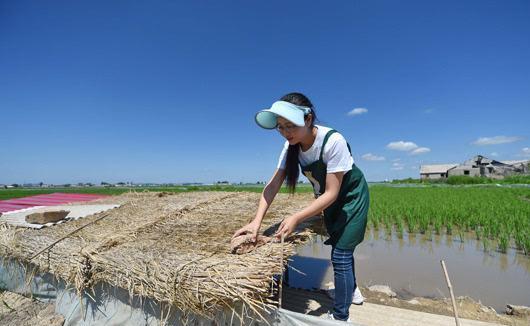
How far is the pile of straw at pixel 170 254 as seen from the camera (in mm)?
1315

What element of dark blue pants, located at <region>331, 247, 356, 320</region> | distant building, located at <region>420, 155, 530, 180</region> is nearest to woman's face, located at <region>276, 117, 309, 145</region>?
dark blue pants, located at <region>331, 247, 356, 320</region>

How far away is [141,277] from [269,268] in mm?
707

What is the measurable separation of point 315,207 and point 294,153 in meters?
0.46

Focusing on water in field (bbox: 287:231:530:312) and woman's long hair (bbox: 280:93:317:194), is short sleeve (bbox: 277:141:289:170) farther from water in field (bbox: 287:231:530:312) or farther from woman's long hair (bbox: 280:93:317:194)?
water in field (bbox: 287:231:530:312)

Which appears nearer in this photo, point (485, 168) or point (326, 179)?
point (326, 179)

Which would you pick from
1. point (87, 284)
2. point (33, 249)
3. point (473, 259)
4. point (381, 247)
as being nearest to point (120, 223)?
point (33, 249)

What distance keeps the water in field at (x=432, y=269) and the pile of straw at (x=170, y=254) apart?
1203 mm

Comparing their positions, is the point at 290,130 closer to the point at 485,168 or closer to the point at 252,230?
the point at 252,230

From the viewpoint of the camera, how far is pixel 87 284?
70.8 inches

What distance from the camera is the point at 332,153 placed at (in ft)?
5.32

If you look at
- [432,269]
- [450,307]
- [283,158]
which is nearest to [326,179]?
[283,158]

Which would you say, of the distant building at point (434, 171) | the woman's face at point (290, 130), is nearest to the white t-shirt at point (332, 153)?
the woman's face at point (290, 130)

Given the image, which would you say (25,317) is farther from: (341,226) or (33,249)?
(341,226)

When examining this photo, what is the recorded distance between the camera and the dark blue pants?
67.9 inches
